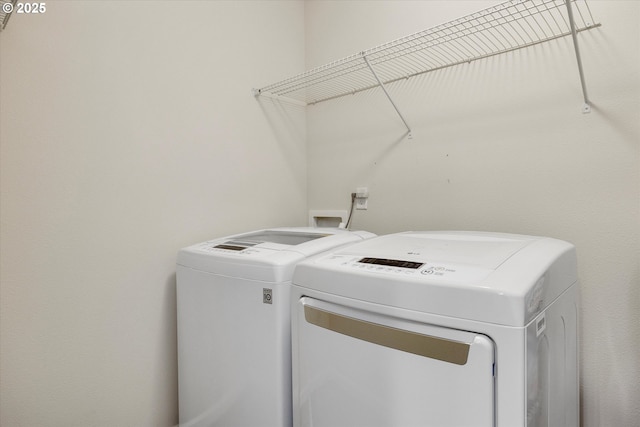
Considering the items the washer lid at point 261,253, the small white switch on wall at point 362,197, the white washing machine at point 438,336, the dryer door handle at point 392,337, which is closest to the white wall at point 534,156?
the small white switch on wall at point 362,197

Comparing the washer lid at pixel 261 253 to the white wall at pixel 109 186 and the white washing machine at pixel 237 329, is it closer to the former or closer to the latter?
the white washing machine at pixel 237 329

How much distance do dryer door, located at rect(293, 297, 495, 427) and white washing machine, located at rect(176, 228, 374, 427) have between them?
10 centimetres

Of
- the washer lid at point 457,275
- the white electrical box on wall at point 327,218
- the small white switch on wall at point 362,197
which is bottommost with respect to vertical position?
the washer lid at point 457,275

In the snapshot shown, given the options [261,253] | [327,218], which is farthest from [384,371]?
[327,218]

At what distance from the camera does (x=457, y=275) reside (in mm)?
745

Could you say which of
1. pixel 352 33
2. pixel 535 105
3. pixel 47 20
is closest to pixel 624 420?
pixel 535 105

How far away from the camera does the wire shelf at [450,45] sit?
1159 mm

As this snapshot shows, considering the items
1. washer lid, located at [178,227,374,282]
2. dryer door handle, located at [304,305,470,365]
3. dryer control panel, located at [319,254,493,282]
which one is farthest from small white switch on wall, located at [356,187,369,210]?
dryer door handle, located at [304,305,470,365]

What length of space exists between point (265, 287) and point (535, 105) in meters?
1.16

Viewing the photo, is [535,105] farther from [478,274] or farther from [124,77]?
[124,77]

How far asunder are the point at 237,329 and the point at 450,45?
54.2 inches

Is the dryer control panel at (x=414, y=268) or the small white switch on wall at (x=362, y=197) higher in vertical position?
the small white switch on wall at (x=362, y=197)

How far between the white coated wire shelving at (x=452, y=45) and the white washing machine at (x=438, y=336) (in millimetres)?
729

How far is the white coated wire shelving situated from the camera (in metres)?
1.15
